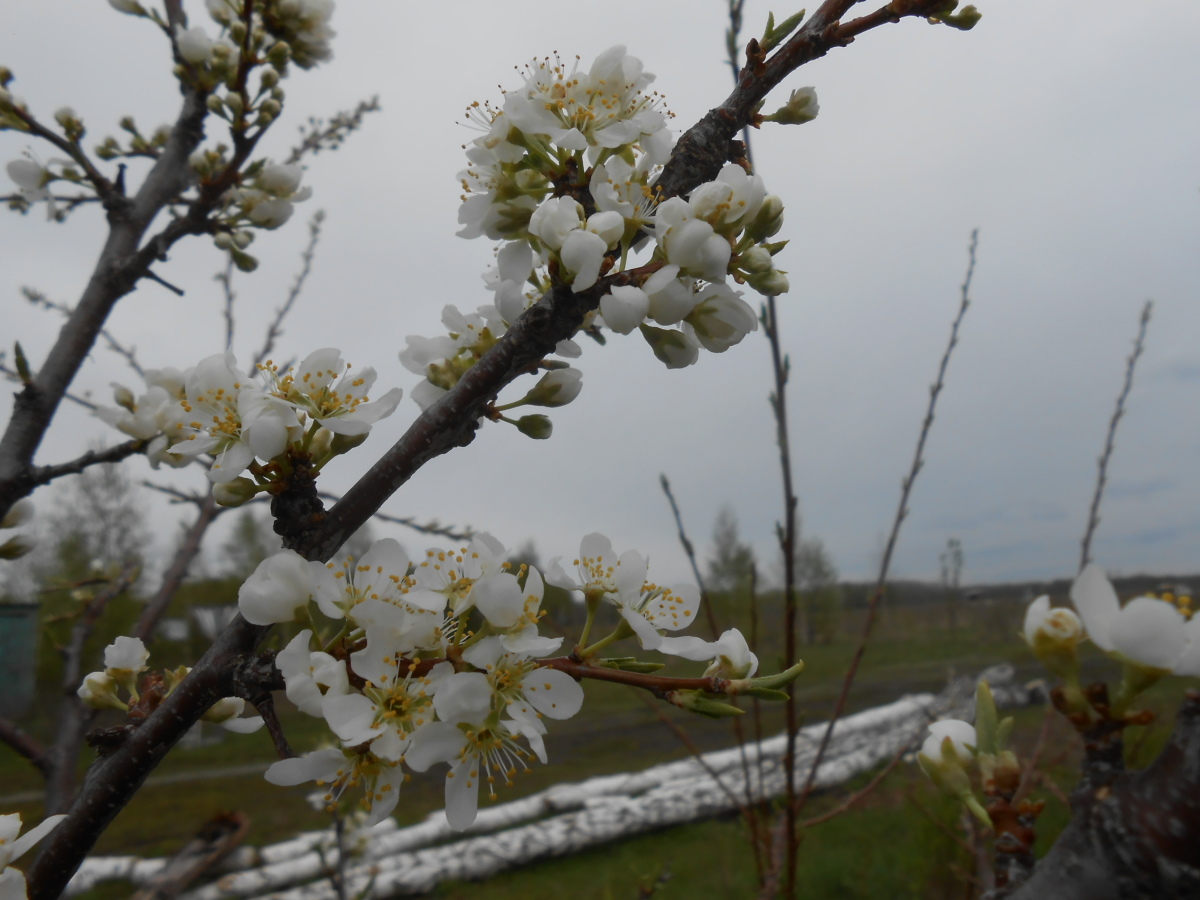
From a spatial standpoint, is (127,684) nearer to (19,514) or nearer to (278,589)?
(278,589)

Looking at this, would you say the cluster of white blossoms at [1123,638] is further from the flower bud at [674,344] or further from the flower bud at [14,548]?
the flower bud at [14,548]

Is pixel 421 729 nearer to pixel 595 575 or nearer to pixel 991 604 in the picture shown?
pixel 595 575

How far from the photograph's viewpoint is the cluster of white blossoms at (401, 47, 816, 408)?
816 millimetres

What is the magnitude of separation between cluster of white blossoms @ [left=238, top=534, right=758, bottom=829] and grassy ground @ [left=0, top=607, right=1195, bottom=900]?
1243mm

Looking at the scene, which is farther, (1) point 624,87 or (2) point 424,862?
(2) point 424,862

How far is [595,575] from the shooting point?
1029mm

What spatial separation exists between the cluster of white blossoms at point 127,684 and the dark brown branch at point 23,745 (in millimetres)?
565

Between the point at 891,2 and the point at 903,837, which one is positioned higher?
the point at 891,2

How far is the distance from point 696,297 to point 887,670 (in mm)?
18777

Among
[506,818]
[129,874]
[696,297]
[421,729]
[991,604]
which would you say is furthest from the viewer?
[991,604]

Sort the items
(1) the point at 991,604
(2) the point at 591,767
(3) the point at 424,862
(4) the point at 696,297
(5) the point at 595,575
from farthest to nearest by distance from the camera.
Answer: (1) the point at 991,604 < (2) the point at 591,767 < (3) the point at 424,862 < (5) the point at 595,575 < (4) the point at 696,297

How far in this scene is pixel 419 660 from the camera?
78 centimetres

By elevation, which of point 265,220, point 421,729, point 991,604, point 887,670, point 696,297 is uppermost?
point 265,220

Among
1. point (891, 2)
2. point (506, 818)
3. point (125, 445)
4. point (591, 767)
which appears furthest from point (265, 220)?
point (591, 767)
